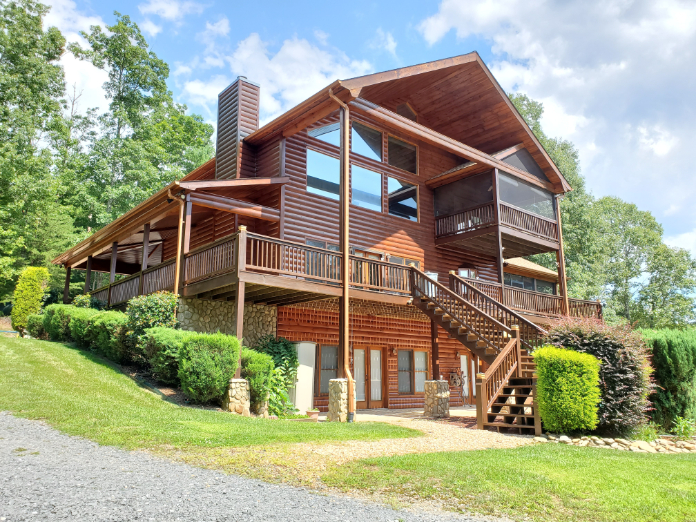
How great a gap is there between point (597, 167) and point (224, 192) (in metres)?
34.5

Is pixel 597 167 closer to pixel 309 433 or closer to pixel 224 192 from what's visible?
pixel 224 192

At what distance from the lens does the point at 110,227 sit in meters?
17.8

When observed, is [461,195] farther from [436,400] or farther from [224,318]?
[224,318]

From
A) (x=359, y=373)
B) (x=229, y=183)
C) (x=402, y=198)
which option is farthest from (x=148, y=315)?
(x=402, y=198)

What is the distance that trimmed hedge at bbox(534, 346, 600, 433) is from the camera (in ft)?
Result: 32.6

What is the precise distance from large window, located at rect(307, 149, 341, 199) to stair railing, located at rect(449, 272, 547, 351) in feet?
15.5

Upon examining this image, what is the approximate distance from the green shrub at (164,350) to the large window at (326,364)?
5.23 m

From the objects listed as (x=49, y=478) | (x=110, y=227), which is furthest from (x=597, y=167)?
(x=49, y=478)

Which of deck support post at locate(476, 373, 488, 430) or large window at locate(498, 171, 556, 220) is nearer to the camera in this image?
deck support post at locate(476, 373, 488, 430)

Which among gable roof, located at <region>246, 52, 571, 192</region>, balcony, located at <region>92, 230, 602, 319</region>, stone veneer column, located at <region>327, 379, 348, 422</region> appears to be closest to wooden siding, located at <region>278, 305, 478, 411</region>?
balcony, located at <region>92, 230, 602, 319</region>

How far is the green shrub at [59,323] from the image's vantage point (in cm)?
1742

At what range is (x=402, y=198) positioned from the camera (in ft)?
63.1

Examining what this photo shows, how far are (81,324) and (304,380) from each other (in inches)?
275

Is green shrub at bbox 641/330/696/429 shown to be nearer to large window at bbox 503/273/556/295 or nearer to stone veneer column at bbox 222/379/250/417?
stone veneer column at bbox 222/379/250/417
